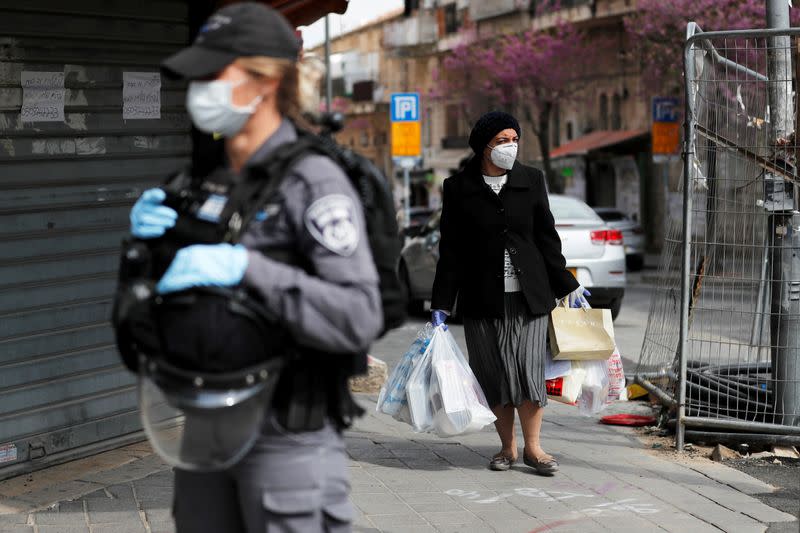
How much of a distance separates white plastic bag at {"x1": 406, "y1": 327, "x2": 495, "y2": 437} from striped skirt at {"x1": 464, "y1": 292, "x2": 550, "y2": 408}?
147 mm

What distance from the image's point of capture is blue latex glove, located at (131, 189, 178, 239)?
10.0 feet

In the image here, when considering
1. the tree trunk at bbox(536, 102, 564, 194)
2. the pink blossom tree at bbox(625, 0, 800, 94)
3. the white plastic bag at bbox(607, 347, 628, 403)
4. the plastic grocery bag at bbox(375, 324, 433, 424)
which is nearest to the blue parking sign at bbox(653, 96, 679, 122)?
the pink blossom tree at bbox(625, 0, 800, 94)

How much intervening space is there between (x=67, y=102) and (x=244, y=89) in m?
4.29

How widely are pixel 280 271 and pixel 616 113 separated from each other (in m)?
46.3

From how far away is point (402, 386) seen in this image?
7.07 meters

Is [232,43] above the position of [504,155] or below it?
above

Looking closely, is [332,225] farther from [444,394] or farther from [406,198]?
[406,198]

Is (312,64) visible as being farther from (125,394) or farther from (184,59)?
(125,394)

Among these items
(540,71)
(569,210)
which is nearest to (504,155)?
(569,210)

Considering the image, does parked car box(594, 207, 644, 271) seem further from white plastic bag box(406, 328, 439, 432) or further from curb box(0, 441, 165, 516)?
curb box(0, 441, 165, 516)

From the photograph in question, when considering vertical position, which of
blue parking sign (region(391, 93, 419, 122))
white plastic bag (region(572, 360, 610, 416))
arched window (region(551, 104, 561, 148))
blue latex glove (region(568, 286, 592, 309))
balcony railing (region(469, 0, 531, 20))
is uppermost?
balcony railing (region(469, 0, 531, 20))

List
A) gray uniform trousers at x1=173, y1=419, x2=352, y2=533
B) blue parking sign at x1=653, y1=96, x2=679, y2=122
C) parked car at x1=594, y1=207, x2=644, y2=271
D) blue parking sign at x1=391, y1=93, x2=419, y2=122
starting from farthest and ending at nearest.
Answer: parked car at x1=594, y1=207, x2=644, y2=271 < blue parking sign at x1=653, y1=96, x2=679, y2=122 < blue parking sign at x1=391, y1=93, x2=419, y2=122 < gray uniform trousers at x1=173, y1=419, x2=352, y2=533

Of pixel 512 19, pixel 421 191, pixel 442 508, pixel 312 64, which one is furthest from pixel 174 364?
pixel 421 191

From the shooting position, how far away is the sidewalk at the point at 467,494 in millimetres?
5977
